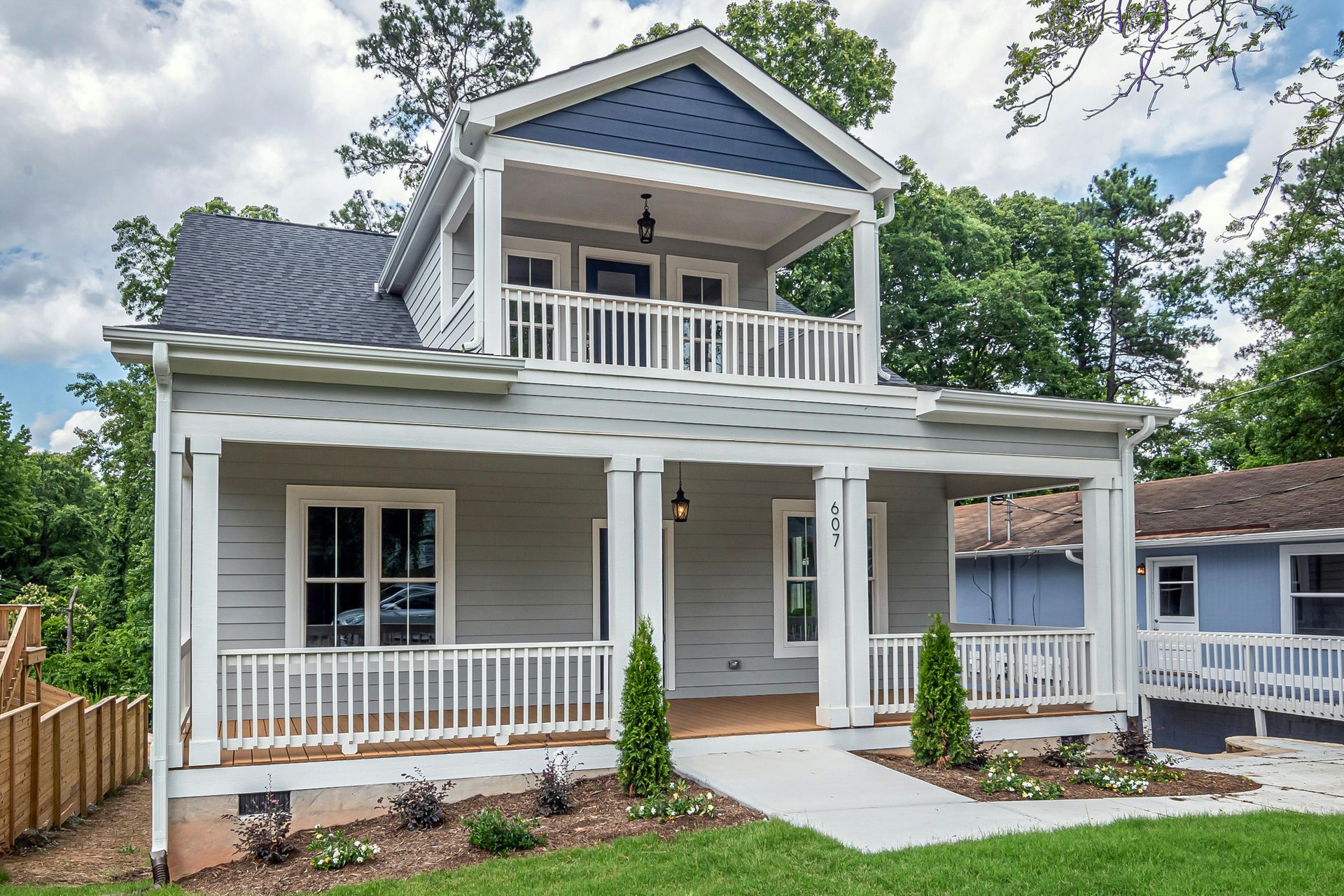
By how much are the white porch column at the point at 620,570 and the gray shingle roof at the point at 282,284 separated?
323cm

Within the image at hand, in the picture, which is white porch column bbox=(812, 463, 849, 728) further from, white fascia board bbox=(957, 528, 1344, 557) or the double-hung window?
the double-hung window

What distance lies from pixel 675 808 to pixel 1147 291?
2786 centimetres

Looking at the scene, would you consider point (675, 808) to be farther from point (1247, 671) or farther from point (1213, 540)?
point (1213, 540)

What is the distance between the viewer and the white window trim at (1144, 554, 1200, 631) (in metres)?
15.2

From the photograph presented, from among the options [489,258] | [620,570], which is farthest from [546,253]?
[620,570]

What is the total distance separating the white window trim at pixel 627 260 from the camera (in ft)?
36.5

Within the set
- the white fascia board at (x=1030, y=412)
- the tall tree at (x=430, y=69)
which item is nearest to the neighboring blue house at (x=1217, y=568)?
the white fascia board at (x=1030, y=412)

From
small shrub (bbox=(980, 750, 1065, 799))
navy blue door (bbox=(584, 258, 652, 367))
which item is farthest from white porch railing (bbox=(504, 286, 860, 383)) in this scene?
small shrub (bbox=(980, 750, 1065, 799))

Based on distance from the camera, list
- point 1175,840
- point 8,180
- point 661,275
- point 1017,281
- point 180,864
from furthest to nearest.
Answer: point 8,180 < point 1017,281 < point 661,275 < point 180,864 < point 1175,840

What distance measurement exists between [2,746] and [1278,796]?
987cm

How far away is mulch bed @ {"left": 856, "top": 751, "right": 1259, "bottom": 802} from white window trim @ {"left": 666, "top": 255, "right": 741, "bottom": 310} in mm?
5313

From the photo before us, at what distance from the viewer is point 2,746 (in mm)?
7777

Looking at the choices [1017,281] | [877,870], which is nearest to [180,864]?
[877,870]

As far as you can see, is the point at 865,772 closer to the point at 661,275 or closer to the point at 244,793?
the point at 244,793
